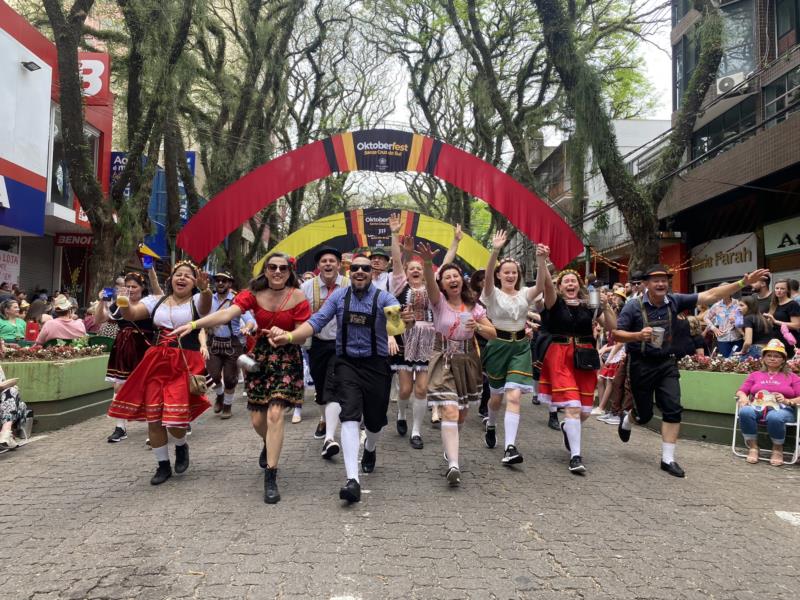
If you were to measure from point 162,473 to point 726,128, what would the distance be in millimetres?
20005

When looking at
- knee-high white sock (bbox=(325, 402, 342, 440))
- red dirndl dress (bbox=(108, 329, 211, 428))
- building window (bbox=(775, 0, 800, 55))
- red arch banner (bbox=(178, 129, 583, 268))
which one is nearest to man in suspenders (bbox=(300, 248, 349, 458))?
knee-high white sock (bbox=(325, 402, 342, 440))

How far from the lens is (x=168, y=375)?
16.9 feet

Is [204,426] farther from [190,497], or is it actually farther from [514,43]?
[514,43]

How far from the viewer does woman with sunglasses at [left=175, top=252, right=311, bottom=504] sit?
15.5 feet

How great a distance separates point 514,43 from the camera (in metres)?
19.6

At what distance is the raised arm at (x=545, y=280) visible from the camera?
217 inches

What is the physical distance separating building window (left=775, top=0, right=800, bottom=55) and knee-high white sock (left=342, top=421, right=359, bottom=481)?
17.7 m

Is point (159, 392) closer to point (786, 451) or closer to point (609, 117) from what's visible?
point (786, 451)

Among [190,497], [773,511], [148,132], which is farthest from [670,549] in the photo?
[148,132]

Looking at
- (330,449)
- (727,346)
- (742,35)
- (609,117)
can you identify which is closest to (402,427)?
(330,449)

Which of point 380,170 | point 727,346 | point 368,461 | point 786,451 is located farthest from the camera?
point 380,170

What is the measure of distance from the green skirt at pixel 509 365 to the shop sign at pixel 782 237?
1310 centimetres

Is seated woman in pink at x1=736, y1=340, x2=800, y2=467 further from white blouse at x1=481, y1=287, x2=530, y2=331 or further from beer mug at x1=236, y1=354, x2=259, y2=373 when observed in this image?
beer mug at x1=236, y1=354, x2=259, y2=373

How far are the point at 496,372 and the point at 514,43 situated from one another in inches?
644
